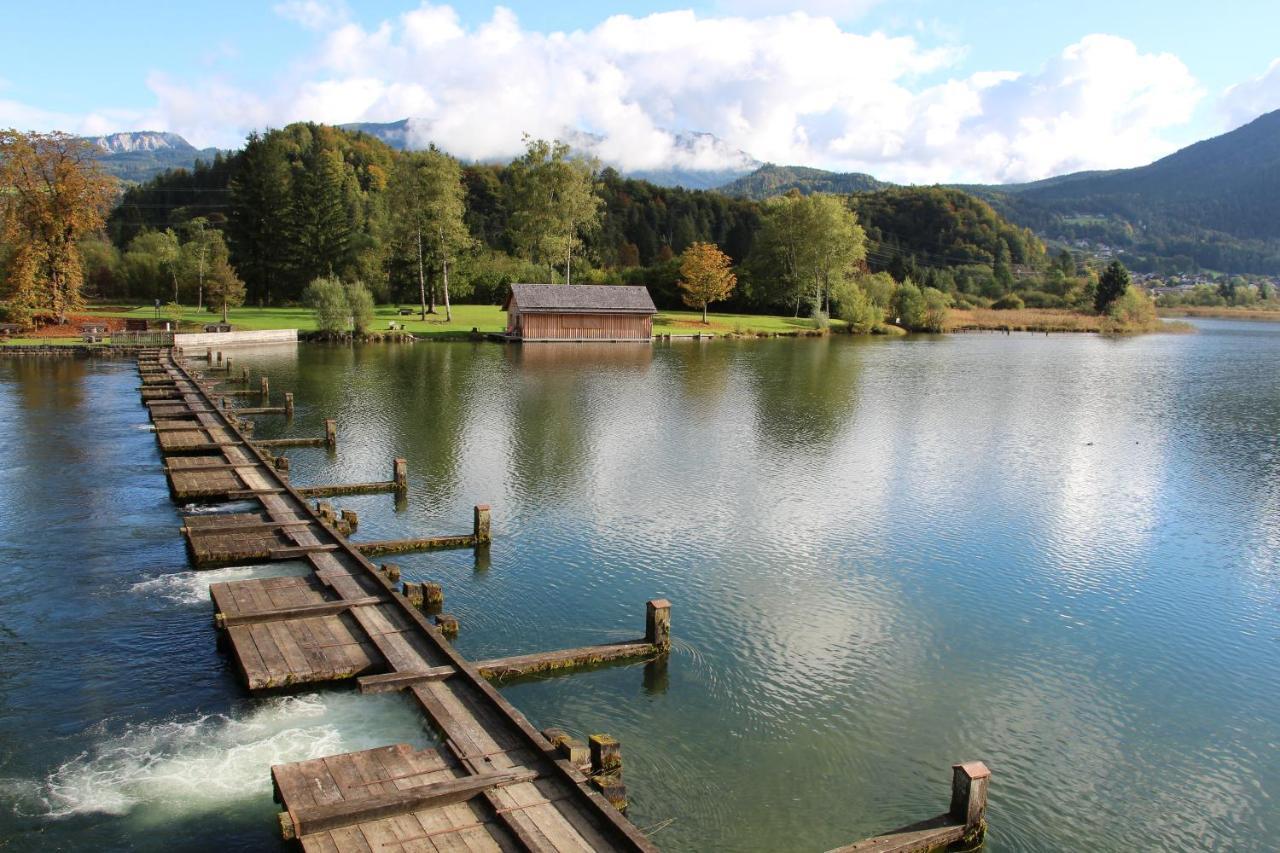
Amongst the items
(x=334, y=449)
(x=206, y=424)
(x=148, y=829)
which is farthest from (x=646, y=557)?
(x=206, y=424)

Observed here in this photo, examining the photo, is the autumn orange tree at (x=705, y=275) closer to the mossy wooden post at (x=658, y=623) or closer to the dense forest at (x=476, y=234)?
the dense forest at (x=476, y=234)

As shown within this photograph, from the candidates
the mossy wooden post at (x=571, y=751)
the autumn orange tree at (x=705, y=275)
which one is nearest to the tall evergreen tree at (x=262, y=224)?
the autumn orange tree at (x=705, y=275)

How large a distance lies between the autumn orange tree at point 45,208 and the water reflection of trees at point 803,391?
46.0 metres

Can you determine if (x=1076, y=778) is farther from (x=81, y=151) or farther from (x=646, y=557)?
(x=81, y=151)

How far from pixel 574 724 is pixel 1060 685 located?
7817mm

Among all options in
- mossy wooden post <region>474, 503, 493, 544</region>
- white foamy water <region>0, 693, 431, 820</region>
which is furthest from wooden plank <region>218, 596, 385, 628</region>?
mossy wooden post <region>474, 503, 493, 544</region>

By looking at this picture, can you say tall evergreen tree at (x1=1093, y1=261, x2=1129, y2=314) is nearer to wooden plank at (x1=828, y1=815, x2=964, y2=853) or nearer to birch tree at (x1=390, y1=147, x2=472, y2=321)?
birch tree at (x1=390, y1=147, x2=472, y2=321)

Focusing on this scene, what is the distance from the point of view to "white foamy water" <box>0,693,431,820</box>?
10688mm

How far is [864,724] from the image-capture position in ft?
43.5

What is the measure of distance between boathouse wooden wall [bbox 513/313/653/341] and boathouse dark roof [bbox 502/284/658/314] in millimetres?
514

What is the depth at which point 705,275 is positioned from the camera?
90.1 meters

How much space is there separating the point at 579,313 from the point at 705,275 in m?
20.5

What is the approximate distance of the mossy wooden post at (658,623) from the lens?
1477 cm

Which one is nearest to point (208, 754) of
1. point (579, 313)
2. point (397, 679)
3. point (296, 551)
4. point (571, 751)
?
point (397, 679)
